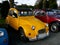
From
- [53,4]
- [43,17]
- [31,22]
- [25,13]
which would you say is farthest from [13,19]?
[53,4]

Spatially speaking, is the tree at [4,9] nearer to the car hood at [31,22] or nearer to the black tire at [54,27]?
the black tire at [54,27]

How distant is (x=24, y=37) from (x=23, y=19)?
4.06ft

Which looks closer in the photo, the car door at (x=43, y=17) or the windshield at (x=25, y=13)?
the windshield at (x=25, y=13)

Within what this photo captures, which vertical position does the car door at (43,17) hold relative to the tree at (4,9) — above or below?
above

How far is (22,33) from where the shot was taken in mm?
10242

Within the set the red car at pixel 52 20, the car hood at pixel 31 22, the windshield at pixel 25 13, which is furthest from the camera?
the red car at pixel 52 20

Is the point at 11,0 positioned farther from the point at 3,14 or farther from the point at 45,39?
the point at 45,39

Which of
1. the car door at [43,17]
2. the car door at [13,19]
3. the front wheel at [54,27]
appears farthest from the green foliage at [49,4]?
the car door at [13,19]

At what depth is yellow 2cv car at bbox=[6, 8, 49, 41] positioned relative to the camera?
32.2ft

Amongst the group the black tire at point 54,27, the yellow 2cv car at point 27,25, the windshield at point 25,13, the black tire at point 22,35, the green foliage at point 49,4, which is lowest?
the green foliage at point 49,4

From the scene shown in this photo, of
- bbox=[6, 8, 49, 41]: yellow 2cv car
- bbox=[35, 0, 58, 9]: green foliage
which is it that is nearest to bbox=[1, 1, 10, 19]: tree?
bbox=[6, 8, 49, 41]: yellow 2cv car

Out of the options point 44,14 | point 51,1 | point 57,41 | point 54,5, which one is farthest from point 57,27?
point 51,1

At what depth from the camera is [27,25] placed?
10109 mm

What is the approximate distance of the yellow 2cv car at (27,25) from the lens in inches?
387
